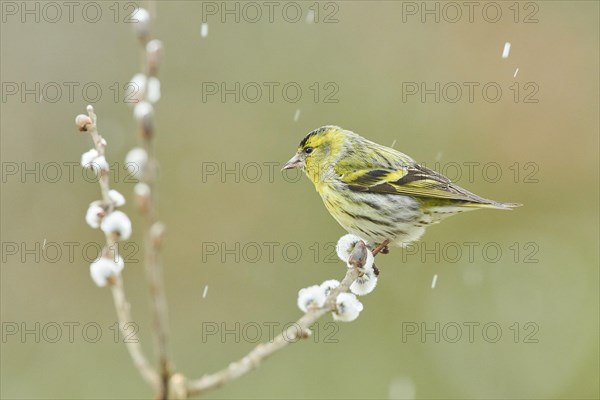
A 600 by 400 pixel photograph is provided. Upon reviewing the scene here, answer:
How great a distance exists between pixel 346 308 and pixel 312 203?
5.25 meters

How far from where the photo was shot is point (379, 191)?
448cm

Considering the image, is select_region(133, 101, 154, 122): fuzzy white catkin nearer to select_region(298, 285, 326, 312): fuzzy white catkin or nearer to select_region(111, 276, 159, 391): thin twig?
select_region(111, 276, 159, 391): thin twig

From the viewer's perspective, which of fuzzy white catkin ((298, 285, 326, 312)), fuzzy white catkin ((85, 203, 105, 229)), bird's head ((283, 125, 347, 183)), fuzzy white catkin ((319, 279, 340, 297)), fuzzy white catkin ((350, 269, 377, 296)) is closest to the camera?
fuzzy white catkin ((85, 203, 105, 229))

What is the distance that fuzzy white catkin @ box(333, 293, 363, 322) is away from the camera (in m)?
1.90

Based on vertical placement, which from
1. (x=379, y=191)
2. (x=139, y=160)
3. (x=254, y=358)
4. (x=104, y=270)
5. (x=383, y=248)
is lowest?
(x=383, y=248)

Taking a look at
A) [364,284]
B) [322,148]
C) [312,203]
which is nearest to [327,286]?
[364,284]

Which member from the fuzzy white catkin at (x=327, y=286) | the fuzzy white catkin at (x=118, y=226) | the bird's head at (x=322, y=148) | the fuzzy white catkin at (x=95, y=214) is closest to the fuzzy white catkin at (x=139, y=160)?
the fuzzy white catkin at (x=118, y=226)

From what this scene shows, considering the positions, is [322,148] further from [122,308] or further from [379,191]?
[122,308]

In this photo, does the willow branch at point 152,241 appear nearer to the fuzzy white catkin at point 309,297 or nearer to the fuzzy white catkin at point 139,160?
the fuzzy white catkin at point 139,160

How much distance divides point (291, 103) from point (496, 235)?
2283 millimetres

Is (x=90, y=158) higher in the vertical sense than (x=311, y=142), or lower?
higher

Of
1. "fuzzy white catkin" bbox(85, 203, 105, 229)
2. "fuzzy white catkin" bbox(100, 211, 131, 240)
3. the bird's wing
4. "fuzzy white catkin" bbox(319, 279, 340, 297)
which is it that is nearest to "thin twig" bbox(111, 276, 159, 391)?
"fuzzy white catkin" bbox(100, 211, 131, 240)

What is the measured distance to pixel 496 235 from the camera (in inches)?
284

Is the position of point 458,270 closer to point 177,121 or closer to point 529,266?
point 529,266
